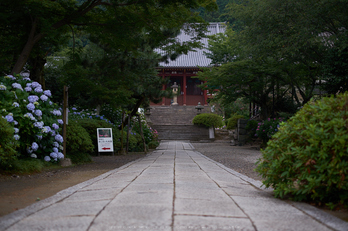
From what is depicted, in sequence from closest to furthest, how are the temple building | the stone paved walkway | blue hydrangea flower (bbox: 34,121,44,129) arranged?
the stone paved walkway, blue hydrangea flower (bbox: 34,121,44,129), the temple building

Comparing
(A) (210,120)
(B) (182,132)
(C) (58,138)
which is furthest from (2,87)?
(A) (210,120)

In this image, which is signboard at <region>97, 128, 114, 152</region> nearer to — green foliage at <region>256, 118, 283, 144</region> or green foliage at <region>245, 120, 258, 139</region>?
green foliage at <region>256, 118, 283, 144</region>

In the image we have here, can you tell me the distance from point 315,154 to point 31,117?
520cm

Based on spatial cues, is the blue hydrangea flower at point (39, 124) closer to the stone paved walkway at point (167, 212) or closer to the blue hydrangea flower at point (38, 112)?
the blue hydrangea flower at point (38, 112)

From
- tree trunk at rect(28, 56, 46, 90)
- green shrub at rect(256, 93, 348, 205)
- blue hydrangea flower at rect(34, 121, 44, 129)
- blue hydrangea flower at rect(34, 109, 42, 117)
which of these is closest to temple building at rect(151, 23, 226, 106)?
tree trunk at rect(28, 56, 46, 90)

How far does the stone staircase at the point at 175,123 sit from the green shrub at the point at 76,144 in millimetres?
13685

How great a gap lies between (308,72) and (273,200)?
37.5ft

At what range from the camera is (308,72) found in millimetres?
13562

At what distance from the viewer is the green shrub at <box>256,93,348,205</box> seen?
305 cm

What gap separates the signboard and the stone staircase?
454 inches

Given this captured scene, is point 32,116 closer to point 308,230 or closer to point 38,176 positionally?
point 38,176

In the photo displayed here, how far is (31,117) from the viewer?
244 inches

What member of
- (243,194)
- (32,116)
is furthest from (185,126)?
(243,194)

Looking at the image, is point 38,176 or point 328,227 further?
point 38,176
